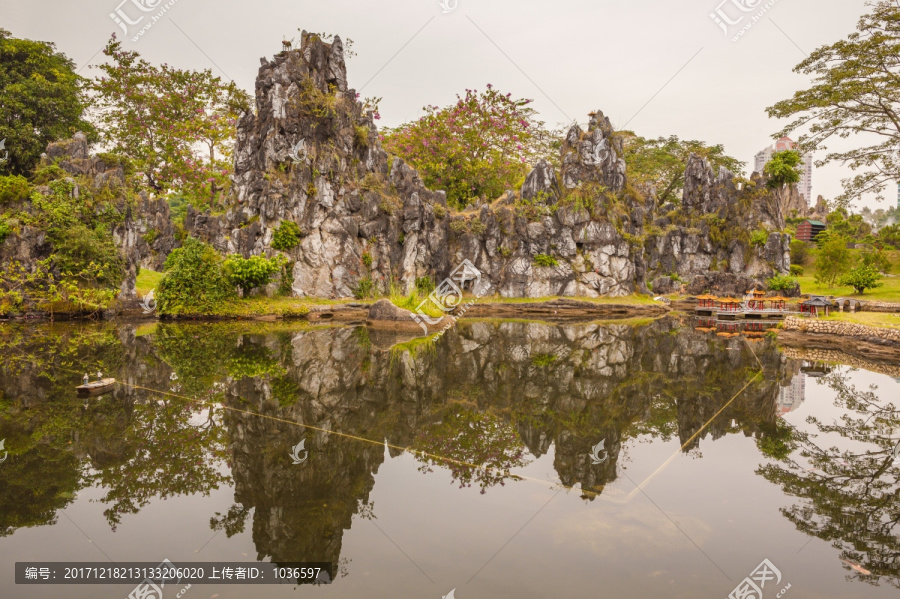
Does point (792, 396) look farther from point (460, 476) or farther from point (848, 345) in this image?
point (848, 345)

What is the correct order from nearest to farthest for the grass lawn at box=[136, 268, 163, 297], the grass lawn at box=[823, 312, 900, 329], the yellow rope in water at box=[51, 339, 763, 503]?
the yellow rope in water at box=[51, 339, 763, 503]
the grass lawn at box=[823, 312, 900, 329]
the grass lawn at box=[136, 268, 163, 297]

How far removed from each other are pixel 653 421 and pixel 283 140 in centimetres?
2787

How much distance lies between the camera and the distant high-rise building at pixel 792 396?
38.1 ft

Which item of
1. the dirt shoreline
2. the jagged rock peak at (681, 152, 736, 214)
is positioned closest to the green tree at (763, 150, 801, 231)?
the jagged rock peak at (681, 152, 736, 214)

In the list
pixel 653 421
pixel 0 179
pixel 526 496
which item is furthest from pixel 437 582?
pixel 0 179

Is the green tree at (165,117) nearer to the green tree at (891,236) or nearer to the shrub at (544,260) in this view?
the shrub at (544,260)

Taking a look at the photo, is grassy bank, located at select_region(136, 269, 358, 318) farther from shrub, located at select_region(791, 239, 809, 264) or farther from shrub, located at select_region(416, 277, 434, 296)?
shrub, located at select_region(791, 239, 809, 264)

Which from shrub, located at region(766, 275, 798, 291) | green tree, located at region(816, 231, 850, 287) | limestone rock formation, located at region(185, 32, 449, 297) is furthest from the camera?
green tree, located at region(816, 231, 850, 287)

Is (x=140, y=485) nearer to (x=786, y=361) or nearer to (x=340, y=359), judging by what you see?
(x=340, y=359)

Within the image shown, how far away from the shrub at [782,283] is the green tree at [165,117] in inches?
1559

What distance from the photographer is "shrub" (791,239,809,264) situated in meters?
53.0

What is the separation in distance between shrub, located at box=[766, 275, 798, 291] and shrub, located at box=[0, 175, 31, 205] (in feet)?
153

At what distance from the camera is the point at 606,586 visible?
5.16 m

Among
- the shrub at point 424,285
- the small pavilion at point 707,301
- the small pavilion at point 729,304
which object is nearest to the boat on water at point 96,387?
the shrub at point 424,285
